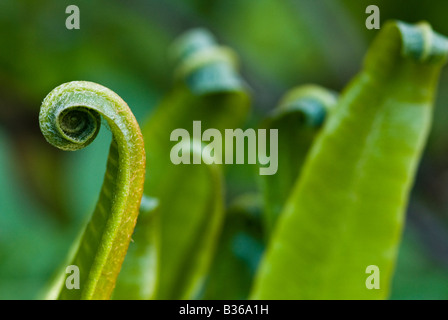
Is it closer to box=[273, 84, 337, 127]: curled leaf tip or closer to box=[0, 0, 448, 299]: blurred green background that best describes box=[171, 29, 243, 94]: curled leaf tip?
box=[273, 84, 337, 127]: curled leaf tip

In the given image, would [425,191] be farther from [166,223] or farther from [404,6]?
[166,223]

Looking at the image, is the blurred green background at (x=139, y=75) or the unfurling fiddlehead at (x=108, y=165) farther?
the blurred green background at (x=139, y=75)

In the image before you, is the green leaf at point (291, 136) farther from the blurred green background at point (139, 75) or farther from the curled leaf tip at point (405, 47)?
the blurred green background at point (139, 75)

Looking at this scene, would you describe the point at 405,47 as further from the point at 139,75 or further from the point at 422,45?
the point at 139,75

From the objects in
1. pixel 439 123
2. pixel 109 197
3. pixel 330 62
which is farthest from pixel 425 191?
pixel 109 197

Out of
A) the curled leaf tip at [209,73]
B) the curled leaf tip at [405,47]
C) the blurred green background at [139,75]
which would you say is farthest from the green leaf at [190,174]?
the blurred green background at [139,75]

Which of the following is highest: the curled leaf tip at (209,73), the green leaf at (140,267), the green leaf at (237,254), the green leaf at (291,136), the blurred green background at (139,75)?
the blurred green background at (139,75)
